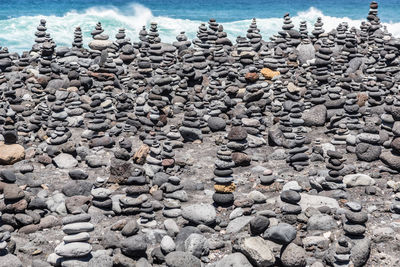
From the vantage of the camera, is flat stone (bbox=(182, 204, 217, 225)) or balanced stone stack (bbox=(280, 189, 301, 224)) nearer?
balanced stone stack (bbox=(280, 189, 301, 224))

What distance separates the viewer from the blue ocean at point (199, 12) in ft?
232

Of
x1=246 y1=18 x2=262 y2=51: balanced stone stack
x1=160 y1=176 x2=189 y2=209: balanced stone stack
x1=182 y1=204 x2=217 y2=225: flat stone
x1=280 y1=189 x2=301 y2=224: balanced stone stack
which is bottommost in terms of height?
x1=160 y1=176 x2=189 y2=209: balanced stone stack

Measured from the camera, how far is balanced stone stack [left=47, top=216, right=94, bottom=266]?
1083cm

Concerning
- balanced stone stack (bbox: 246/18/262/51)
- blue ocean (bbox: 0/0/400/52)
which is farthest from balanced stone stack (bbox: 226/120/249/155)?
blue ocean (bbox: 0/0/400/52)

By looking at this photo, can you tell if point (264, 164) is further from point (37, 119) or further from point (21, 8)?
point (21, 8)

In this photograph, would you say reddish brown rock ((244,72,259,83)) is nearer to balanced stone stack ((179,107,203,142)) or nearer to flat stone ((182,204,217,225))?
balanced stone stack ((179,107,203,142))

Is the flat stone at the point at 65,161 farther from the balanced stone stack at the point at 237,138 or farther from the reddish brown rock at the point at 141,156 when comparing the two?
the balanced stone stack at the point at 237,138

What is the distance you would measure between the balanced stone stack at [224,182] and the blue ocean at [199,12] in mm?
51436

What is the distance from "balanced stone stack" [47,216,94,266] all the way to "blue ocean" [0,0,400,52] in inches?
2147

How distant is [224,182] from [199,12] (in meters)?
84.1

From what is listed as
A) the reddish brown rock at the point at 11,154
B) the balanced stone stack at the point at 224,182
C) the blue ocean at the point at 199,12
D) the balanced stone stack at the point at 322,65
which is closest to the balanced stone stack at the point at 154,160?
the balanced stone stack at the point at 224,182

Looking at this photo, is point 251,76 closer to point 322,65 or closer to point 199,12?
point 322,65

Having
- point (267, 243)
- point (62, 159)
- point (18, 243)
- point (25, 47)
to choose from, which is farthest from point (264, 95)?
point (25, 47)

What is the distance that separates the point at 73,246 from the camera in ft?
35.7
